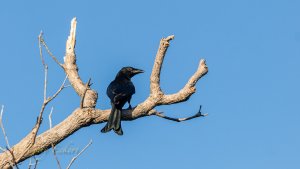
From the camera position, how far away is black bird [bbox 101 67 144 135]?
6.86m

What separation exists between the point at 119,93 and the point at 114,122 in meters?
1.17

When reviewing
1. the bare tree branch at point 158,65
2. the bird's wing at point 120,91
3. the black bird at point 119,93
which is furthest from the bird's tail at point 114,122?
the bare tree branch at point 158,65

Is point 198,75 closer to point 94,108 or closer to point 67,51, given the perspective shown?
point 94,108

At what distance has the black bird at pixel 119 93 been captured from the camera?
686cm

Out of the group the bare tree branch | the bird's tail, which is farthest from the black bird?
the bare tree branch

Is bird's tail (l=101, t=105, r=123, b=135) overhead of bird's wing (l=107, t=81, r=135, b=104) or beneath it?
beneath

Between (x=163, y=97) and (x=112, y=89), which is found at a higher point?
(x=112, y=89)

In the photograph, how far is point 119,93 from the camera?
7969mm

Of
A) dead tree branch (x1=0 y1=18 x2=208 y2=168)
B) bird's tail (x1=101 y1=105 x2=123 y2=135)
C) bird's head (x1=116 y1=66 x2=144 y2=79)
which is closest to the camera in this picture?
dead tree branch (x1=0 y1=18 x2=208 y2=168)

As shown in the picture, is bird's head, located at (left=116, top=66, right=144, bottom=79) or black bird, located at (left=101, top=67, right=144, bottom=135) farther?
bird's head, located at (left=116, top=66, right=144, bottom=79)

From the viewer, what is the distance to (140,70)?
30.3 feet

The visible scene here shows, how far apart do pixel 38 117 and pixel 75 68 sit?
2480 mm

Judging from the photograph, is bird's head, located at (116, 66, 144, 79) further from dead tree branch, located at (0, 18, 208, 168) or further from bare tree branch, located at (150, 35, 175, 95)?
bare tree branch, located at (150, 35, 175, 95)

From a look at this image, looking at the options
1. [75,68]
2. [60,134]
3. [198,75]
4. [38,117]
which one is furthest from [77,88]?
[38,117]
